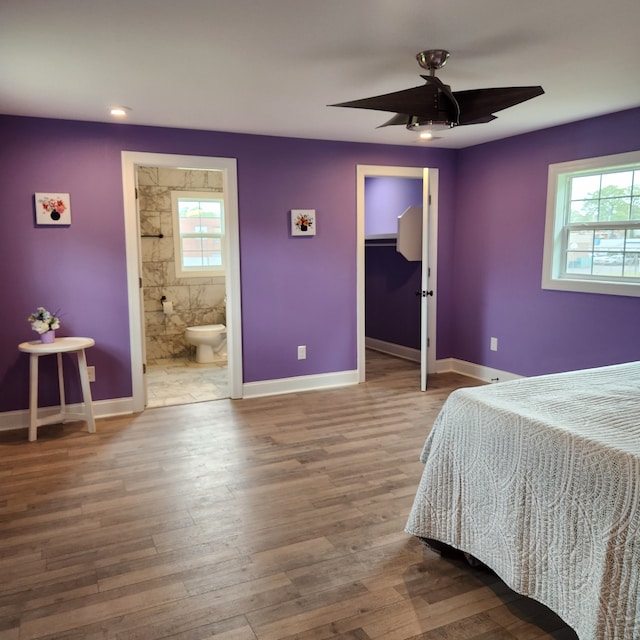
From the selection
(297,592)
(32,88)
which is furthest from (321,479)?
(32,88)

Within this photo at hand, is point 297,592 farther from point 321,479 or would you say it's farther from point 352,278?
point 352,278

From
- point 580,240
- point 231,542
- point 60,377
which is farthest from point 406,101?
point 60,377

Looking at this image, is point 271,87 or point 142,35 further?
point 271,87

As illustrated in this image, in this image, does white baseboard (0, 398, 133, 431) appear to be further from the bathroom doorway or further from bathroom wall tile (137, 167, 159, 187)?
bathroom wall tile (137, 167, 159, 187)

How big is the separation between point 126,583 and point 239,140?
11.6 ft

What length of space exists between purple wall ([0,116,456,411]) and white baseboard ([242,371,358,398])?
6cm

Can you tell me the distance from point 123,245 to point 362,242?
87.4 inches

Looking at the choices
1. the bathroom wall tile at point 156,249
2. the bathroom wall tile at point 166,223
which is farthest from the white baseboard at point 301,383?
the bathroom wall tile at point 166,223

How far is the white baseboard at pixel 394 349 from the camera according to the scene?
614 centimetres

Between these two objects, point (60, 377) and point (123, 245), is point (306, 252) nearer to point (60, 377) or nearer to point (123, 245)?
point (123, 245)

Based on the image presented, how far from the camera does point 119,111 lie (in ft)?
12.0

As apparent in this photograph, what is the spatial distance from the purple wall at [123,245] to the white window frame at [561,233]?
54.7 inches

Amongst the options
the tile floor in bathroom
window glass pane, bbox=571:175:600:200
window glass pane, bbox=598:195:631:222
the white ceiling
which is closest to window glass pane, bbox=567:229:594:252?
window glass pane, bbox=598:195:631:222

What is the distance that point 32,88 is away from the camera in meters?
3.12
